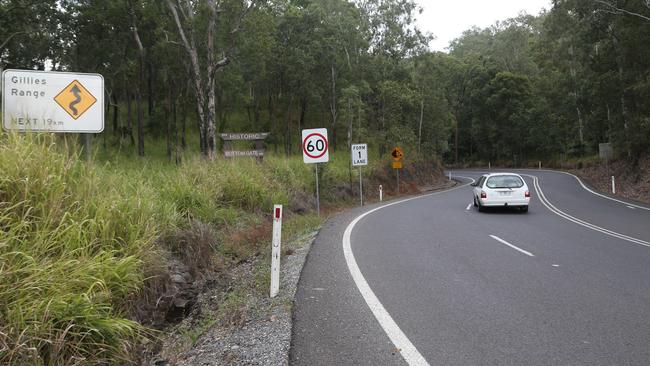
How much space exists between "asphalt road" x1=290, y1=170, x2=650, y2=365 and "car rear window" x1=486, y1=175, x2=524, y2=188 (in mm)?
6195

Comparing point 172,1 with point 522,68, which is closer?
point 172,1

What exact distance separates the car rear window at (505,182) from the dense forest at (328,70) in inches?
487

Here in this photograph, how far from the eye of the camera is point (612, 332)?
195 inches

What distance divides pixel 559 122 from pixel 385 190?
32.8 metres

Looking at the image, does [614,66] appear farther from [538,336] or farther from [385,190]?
[538,336]

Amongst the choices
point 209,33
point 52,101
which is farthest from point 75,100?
point 209,33

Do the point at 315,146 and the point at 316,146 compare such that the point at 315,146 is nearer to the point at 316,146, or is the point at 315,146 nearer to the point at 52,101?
the point at 316,146

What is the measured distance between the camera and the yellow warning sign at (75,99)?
277 inches

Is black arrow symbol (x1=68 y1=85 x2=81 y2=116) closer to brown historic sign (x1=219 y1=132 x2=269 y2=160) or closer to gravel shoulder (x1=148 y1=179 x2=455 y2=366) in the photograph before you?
gravel shoulder (x1=148 y1=179 x2=455 y2=366)

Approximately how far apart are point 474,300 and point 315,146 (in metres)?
10.4

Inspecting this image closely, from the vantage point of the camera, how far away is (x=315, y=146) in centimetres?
1586

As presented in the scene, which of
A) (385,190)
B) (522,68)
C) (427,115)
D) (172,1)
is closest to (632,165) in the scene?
(385,190)

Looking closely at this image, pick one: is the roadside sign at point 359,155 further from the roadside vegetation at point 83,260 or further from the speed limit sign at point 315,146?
the roadside vegetation at point 83,260

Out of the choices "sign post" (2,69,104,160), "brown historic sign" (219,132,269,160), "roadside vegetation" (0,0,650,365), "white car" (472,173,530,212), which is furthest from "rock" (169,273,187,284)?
"white car" (472,173,530,212)
